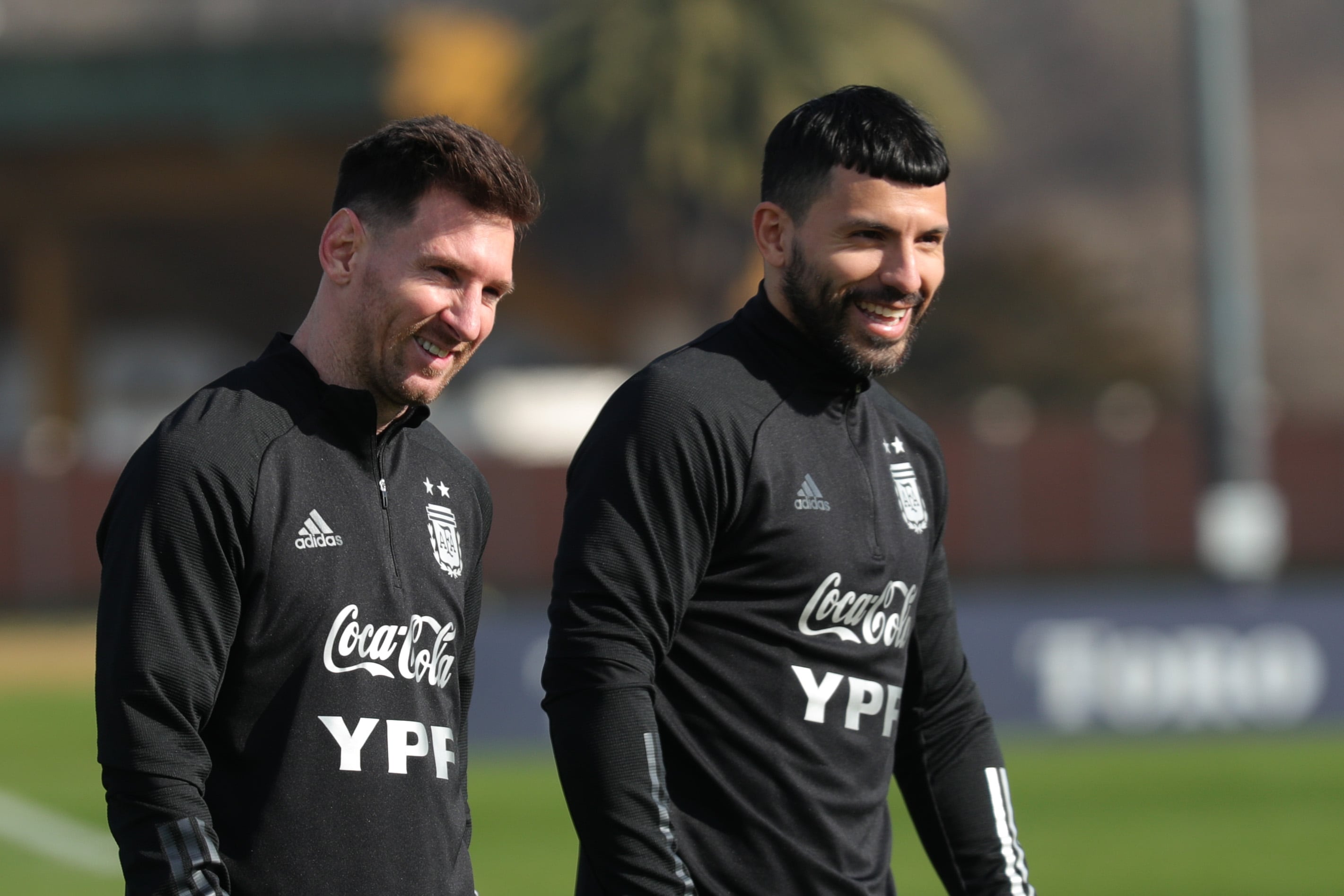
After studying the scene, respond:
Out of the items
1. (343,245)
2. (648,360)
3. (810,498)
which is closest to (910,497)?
(810,498)

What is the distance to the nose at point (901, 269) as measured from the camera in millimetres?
3281

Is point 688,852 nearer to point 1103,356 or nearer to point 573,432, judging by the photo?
point 573,432

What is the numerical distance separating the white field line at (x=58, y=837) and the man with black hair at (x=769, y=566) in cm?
668

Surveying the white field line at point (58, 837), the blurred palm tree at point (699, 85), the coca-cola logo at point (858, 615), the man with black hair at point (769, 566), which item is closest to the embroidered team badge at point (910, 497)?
the man with black hair at point (769, 566)

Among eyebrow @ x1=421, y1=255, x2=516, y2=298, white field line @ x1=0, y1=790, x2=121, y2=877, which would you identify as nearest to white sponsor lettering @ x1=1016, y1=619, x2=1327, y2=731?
white field line @ x1=0, y1=790, x2=121, y2=877

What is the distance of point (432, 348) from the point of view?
3041 mm

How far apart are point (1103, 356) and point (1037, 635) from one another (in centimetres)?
3809

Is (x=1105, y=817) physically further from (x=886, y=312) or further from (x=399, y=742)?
(x=399, y=742)

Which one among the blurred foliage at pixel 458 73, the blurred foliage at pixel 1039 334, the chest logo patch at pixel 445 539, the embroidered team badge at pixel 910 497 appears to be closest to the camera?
the chest logo patch at pixel 445 539

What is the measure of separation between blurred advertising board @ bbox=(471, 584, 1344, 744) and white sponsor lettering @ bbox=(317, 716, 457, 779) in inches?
364

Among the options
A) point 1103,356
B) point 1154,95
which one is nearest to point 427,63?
point 1103,356

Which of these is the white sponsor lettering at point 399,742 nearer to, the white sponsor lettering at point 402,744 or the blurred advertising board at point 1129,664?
the white sponsor lettering at point 402,744

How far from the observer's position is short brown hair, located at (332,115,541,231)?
3012mm

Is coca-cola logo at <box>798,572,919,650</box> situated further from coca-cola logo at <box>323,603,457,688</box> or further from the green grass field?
the green grass field
